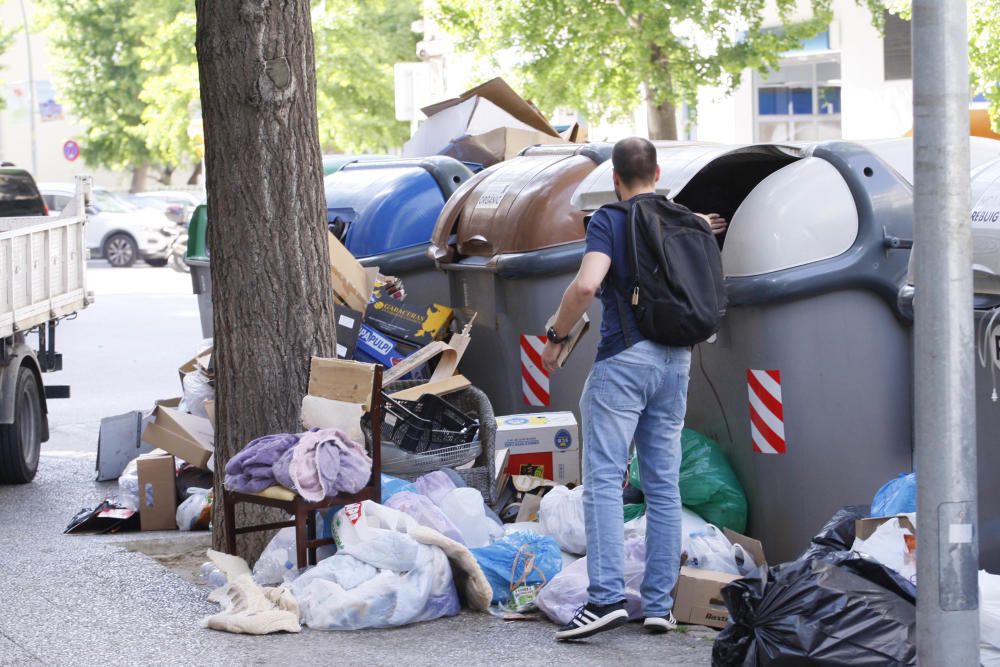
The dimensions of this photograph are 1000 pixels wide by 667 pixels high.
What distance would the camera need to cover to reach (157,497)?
7160 mm

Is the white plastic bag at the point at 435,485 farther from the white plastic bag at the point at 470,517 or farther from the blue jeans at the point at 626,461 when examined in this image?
the blue jeans at the point at 626,461

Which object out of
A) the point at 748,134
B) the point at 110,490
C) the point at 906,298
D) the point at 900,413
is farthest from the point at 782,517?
the point at 748,134

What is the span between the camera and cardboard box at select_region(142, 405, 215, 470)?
7250 millimetres

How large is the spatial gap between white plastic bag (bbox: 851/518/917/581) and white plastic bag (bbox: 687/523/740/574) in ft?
2.68

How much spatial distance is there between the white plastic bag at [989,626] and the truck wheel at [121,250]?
26638mm

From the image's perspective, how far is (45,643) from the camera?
197 inches

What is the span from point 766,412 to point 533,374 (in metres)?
1.90

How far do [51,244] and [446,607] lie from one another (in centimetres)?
518

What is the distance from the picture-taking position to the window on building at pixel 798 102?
26359 millimetres

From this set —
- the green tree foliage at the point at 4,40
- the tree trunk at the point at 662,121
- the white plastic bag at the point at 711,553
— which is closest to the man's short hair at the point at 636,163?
the white plastic bag at the point at 711,553

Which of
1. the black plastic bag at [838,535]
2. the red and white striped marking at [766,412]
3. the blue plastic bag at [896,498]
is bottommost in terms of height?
the black plastic bag at [838,535]

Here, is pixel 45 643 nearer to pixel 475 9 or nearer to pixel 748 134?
pixel 475 9

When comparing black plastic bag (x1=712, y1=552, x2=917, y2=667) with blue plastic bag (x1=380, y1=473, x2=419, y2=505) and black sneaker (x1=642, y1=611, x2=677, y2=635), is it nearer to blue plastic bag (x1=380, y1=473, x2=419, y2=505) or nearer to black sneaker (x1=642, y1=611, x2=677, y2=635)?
black sneaker (x1=642, y1=611, x2=677, y2=635)

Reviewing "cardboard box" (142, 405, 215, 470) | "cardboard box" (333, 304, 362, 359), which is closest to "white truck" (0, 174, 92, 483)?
"cardboard box" (142, 405, 215, 470)
